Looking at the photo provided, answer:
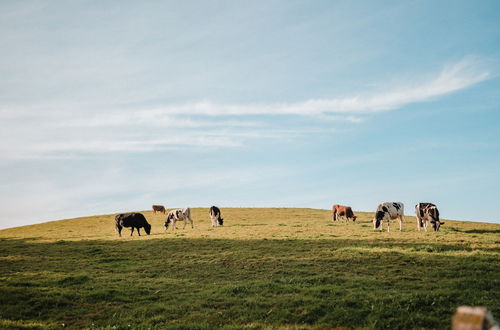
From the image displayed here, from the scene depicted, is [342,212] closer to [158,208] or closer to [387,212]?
[387,212]

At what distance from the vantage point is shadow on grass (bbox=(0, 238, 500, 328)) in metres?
11.6

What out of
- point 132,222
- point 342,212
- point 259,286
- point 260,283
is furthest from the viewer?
point 342,212

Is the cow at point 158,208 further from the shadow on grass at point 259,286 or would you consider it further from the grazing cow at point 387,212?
the grazing cow at point 387,212

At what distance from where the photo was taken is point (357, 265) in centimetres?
1803

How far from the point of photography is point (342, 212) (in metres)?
44.6

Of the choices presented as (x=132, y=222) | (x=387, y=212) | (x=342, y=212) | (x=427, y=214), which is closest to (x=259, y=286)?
(x=387, y=212)

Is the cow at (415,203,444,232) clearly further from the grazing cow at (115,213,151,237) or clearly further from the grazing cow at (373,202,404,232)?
the grazing cow at (115,213,151,237)

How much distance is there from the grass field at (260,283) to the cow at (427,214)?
4937mm

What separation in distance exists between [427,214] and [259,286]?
21497 mm

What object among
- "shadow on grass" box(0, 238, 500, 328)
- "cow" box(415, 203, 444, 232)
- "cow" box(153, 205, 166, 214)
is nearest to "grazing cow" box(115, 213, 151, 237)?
"shadow on grass" box(0, 238, 500, 328)

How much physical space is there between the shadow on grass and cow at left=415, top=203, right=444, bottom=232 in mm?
8756

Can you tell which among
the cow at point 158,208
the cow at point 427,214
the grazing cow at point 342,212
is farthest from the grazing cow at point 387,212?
the cow at point 158,208

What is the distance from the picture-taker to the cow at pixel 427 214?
1193 inches

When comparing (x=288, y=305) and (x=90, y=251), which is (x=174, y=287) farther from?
(x=90, y=251)
